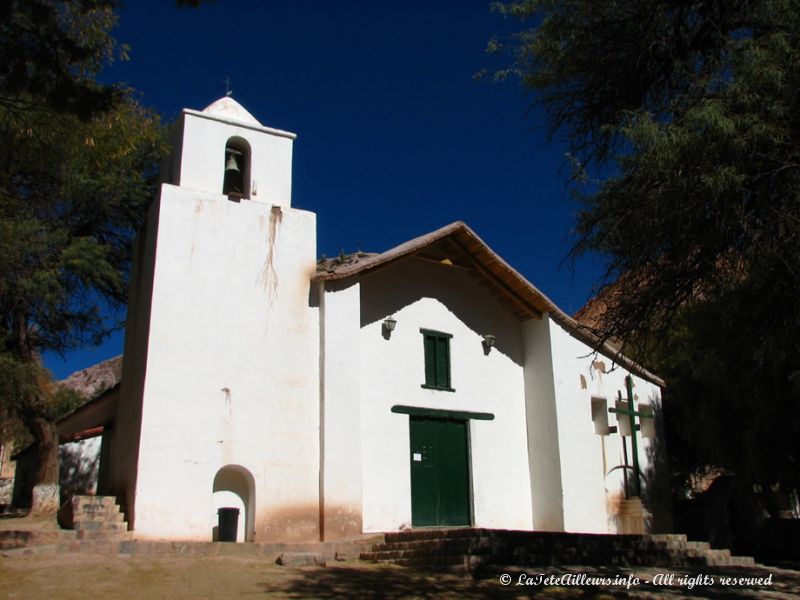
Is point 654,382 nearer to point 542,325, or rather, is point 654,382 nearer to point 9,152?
point 542,325

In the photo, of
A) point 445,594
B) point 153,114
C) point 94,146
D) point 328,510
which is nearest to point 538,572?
point 445,594

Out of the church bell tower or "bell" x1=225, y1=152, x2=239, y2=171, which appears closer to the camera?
the church bell tower

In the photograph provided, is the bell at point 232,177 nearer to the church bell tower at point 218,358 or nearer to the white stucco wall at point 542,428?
the church bell tower at point 218,358

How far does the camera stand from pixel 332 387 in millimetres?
13781

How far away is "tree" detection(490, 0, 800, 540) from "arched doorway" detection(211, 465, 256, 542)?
6930mm

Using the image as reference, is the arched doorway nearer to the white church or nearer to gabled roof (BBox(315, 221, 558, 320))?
the white church

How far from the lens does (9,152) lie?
31.6 ft

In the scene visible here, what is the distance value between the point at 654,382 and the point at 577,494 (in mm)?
3935

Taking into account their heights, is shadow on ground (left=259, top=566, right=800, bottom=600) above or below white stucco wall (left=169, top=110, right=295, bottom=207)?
below

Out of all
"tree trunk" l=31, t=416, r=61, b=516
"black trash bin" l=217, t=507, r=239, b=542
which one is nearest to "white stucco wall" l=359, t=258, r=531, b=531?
"black trash bin" l=217, t=507, r=239, b=542

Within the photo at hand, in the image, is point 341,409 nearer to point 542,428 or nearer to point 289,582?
point 289,582

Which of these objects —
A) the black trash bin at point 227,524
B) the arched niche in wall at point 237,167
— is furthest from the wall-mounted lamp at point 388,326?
the black trash bin at point 227,524

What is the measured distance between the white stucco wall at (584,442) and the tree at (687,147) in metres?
6.11

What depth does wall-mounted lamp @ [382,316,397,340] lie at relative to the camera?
15.5m
